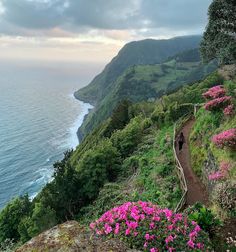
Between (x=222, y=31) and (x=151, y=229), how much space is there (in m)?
19.5

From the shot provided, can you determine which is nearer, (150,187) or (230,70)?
(150,187)

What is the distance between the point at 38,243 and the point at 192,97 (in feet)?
171

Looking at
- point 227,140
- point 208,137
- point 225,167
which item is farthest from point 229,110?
point 225,167

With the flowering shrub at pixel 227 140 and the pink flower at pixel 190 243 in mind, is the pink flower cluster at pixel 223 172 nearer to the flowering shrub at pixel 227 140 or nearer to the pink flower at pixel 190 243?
the flowering shrub at pixel 227 140

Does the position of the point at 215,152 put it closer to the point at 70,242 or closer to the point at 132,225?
the point at 132,225

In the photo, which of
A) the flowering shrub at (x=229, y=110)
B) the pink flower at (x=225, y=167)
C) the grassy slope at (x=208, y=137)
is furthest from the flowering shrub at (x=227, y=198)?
the flowering shrub at (x=229, y=110)

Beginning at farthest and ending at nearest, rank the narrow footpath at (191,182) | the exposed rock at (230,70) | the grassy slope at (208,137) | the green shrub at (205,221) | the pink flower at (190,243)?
the exposed rock at (230,70) → the grassy slope at (208,137) → the narrow footpath at (191,182) → the green shrub at (205,221) → the pink flower at (190,243)

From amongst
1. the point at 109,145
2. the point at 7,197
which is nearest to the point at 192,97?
the point at 109,145

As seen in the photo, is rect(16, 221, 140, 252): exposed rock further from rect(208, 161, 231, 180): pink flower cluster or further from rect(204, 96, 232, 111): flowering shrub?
rect(204, 96, 232, 111): flowering shrub

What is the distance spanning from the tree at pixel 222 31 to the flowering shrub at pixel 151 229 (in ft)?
54.4

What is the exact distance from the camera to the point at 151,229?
968cm

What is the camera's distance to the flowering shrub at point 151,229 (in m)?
9.26

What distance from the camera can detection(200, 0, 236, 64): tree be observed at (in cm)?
2417

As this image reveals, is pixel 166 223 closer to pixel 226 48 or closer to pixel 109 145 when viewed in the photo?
pixel 226 48
